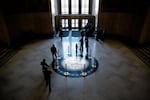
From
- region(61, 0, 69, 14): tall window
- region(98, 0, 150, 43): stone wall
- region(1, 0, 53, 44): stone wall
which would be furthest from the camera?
region(61, 0, 69, 14): tall window

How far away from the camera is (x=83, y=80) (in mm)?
8656

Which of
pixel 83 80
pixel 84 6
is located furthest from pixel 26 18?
pixel 83 80

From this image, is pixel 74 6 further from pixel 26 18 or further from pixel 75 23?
pixel 26 18

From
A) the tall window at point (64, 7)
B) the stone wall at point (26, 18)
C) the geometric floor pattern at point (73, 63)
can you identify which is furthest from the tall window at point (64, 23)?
the geometric floor pattern at point (73, 63)

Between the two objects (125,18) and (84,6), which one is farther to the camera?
(84,6)

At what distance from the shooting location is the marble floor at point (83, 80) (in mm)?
7523

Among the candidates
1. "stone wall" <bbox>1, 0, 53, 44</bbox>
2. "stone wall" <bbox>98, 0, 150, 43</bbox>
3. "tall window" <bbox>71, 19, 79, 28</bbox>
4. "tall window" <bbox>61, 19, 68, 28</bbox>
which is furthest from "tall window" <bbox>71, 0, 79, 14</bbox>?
"stone wall" <bbox>98, 0, 150, 43</bbox>

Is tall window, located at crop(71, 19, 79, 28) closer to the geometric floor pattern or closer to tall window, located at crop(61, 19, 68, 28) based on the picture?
tall window, located at crop(61, 19, 68, 28)

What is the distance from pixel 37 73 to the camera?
9211 mm

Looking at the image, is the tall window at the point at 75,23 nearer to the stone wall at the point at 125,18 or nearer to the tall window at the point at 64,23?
the tall window at the point at 64,23

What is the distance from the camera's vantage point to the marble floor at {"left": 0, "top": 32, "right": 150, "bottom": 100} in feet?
24.7

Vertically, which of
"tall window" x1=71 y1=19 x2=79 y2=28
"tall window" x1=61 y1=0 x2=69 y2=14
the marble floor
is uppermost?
"tall window" x1=61 y1=0 x2=69 y2=14

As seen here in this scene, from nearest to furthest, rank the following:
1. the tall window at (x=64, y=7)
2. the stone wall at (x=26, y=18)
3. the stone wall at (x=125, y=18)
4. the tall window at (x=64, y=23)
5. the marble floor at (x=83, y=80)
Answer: the marble floor at (x=83, y=80), the stone wall at (x=125, y=18), the stone wall at (x=26, y=18), the tall window at (x=64, y=23), the tall window at (x=64, y=7)

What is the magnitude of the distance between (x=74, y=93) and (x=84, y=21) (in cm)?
1039
